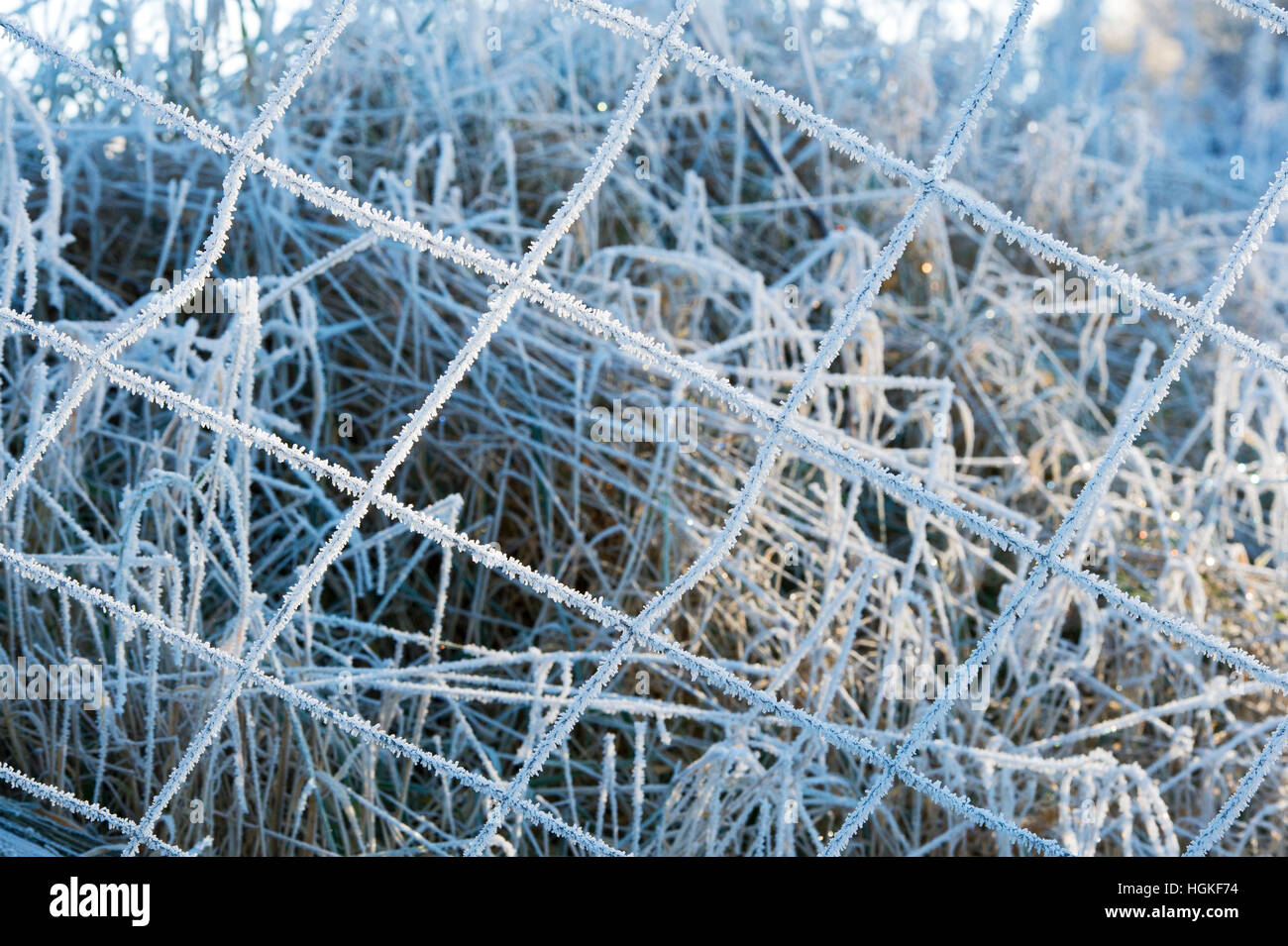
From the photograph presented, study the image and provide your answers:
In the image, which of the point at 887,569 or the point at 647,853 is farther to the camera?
the point at 887,569

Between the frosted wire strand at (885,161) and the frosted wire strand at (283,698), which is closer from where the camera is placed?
the frosted wire strand at (885,161)

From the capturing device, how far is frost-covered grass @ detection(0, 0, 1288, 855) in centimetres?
104

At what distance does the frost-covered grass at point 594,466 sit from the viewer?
1.04 metres

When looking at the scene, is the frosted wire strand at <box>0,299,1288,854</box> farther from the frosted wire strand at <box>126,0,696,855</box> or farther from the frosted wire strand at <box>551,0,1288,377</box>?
the frosted wire strand at <box>551,0,1288,377</box>

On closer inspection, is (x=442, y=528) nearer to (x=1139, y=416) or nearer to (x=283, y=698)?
(x=283, y=698)

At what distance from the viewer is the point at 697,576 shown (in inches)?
39.5

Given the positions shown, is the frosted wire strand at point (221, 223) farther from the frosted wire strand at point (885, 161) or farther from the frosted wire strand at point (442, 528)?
the frosted wire strand at point (885, 161)

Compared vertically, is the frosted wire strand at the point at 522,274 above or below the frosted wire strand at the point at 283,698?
above

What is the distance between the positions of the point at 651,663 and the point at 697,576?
1.62 ft

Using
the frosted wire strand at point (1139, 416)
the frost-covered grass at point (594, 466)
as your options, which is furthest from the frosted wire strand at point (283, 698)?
the frosted wire strand at point (1139, 416)

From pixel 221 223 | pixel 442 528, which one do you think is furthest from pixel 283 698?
pixel 221 223

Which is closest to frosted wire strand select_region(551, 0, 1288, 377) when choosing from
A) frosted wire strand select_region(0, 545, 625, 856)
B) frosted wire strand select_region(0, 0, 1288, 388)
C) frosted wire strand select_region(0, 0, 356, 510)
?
frosted wire strand select_region(0, 0, 1288, 388)
